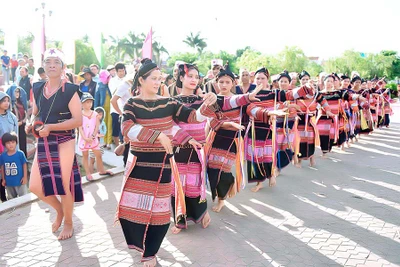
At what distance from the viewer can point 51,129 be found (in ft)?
13.2

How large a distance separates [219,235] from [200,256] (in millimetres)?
582

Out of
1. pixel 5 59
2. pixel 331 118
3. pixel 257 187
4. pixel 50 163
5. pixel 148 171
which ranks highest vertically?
pixel 5 59

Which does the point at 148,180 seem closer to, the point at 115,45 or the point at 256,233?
the point at 256,233

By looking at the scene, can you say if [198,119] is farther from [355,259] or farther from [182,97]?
[355,259]

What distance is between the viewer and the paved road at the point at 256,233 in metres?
3.89

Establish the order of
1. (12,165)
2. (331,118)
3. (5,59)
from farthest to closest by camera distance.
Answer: (5,59)
(331,118)
(12,165)

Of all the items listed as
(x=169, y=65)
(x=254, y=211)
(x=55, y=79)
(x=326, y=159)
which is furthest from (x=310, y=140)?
(x=169, y=65)

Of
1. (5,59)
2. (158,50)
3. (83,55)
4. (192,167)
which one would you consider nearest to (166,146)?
(192,167)

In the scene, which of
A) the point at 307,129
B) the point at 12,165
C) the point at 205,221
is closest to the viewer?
the point at 205,221

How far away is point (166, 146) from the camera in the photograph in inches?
133

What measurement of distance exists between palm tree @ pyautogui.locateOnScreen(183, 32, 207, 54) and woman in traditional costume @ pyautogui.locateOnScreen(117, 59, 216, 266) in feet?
223

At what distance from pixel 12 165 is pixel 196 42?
217 feet

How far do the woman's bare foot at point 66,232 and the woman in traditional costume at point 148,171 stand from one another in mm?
917

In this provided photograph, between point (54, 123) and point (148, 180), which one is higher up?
point (54, 123)
